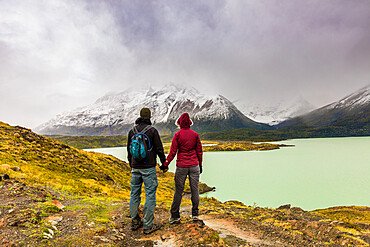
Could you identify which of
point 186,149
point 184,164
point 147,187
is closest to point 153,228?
point 147,187

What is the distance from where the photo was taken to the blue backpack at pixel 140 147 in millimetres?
6039

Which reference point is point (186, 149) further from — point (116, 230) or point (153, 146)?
point (116, 230)

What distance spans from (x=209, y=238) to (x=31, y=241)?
15.1 feet

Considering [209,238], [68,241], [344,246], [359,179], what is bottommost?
[359,179]

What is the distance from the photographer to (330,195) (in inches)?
1148

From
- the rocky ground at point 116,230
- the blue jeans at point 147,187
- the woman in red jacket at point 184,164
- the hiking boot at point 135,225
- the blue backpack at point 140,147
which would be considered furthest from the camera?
the woman in red jacket at point 184,164

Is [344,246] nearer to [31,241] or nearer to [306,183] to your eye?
[31,241]

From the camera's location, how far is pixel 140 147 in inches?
239

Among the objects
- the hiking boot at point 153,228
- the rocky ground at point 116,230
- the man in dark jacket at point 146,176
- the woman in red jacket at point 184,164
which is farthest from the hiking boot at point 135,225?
the woman in red jacket at point 184,164

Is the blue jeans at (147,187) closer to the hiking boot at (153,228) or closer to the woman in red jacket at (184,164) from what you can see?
the hiking boot at (153,228)

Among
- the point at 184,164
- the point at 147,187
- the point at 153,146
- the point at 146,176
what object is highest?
the point at 153,146

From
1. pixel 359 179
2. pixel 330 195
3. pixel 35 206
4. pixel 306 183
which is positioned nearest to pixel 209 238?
pixel 35 206

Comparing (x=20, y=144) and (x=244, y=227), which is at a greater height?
(x=20, y=144)

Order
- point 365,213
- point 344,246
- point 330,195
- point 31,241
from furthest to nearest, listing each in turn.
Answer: point 330,195
point 365,213
point 344,246
point 31,241
